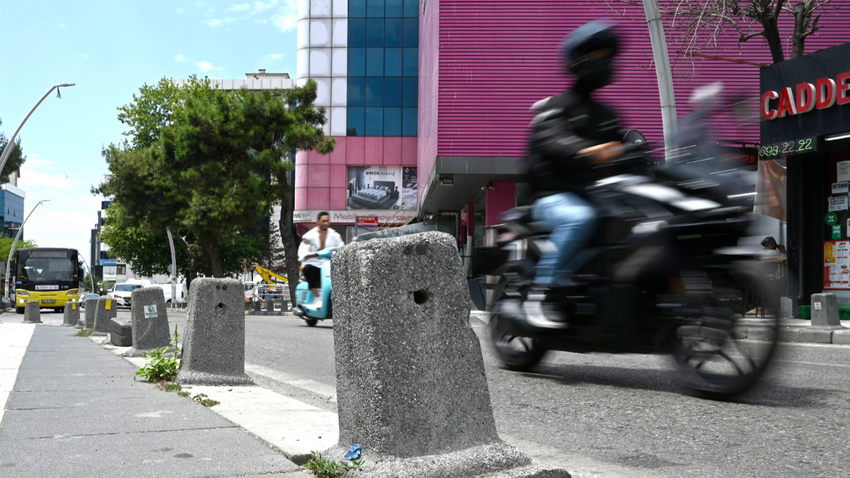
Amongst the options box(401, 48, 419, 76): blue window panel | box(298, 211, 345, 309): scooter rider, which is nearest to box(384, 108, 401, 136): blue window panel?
box(401, 48, 419, 76): blue window panel

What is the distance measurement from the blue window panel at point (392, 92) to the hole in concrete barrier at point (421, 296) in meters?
51.1

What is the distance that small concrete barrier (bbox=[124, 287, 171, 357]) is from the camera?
385 inches

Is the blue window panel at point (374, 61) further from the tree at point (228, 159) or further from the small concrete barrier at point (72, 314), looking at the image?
the small concrete barrier at point (72, 314)

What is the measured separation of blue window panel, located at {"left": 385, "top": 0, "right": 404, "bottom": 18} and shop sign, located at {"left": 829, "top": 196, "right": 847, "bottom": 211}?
1580 inches

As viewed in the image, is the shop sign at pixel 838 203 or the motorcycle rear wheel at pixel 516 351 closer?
the motorcycle rear wheel at pixel 516 351

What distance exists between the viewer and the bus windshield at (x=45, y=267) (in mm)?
37656

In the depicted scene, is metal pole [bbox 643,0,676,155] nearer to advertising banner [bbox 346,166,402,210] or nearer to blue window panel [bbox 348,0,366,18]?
advertising banner [bbox 346,166,402,210]

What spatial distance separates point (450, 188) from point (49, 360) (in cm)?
1970

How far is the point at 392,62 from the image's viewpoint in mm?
53469

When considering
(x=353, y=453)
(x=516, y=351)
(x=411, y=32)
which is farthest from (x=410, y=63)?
(x=353, y=453)

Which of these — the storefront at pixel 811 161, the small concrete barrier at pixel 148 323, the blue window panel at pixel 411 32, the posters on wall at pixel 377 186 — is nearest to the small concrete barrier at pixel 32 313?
the small concrete barrier at pixel 148 323

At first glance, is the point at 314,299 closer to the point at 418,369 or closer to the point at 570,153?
the point at 570,153

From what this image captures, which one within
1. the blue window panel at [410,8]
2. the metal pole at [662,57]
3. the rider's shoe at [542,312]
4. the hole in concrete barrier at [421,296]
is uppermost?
the blue window panel at [410,8]

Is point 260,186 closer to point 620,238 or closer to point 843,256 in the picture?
point 843,256
